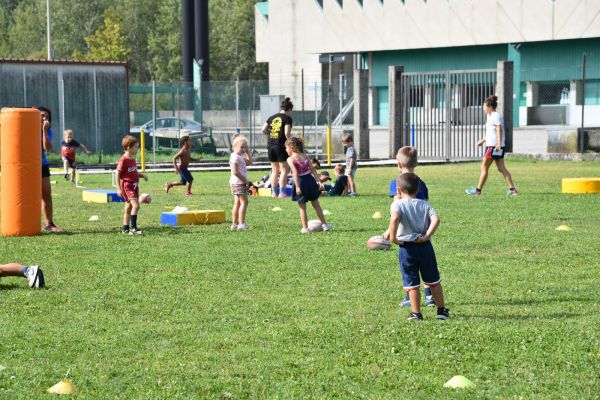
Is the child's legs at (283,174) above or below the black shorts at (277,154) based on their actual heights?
below

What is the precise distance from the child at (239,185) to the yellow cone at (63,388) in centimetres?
898

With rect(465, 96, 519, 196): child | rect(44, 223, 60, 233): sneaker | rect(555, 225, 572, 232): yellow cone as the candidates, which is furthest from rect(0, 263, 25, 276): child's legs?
rect(465, 96, 519, 196): child

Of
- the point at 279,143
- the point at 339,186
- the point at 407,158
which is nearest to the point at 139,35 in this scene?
the point at 339,186

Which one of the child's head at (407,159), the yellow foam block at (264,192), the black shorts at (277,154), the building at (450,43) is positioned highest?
the building at (450,43)

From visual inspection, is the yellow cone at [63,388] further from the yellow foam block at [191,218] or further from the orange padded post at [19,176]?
the yellow foam block at [191,218]

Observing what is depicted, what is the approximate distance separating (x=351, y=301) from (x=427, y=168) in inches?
911

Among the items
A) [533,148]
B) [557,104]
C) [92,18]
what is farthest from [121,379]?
[92,18]

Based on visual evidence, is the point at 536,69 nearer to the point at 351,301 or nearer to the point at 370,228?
the point at 370,228

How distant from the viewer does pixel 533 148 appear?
44.9 m

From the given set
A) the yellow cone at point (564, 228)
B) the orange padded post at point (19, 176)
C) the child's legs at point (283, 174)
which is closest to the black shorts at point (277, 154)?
the child's legs at point (283, 174)

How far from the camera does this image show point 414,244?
29.0ft

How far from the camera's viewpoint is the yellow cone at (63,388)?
674cm

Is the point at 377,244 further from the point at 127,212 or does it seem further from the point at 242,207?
the point at 127,212

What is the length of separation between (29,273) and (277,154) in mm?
11471
